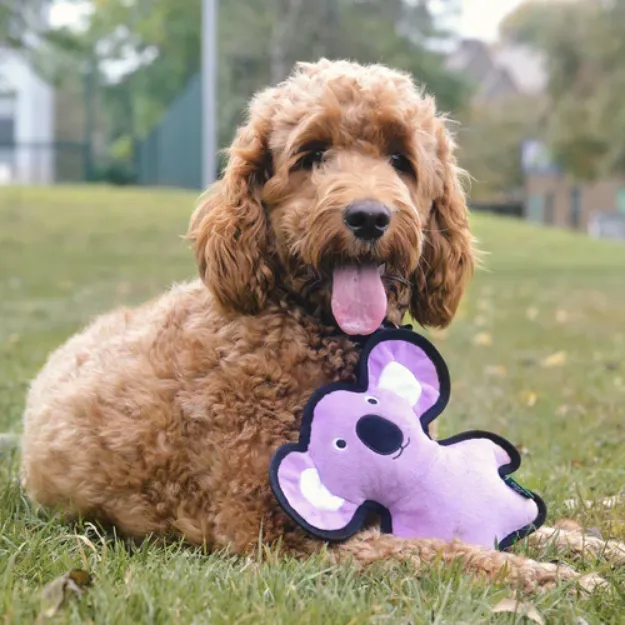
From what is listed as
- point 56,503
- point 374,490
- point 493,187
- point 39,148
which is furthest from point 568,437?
point 493,187

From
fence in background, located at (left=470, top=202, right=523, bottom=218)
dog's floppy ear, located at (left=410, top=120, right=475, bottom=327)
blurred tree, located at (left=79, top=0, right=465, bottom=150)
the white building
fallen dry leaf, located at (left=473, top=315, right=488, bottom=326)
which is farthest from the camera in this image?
fence in background, located at (left=470, top=202, right=523, bottom=218)

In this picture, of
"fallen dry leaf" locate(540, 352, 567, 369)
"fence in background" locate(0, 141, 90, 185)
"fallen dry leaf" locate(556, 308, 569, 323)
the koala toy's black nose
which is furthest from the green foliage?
the koala toy's black nose

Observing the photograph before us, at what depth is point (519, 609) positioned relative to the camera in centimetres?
263

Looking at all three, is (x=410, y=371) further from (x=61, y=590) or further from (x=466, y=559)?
(x=61, y=590)

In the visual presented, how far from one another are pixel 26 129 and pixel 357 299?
142 feet

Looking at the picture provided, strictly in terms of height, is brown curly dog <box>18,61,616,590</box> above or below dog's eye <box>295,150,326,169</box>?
below

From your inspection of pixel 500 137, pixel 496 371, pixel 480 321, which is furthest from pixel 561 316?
pixel 500 137

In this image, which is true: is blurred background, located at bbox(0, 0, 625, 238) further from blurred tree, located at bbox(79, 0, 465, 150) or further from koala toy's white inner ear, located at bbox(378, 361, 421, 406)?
koala toy's white inner ear, located at bbox(378, 361, 421, 406)

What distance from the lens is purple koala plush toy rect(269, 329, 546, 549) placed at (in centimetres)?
305

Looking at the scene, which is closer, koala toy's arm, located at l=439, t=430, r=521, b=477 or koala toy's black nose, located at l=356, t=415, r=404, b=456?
koala toy's black nose, located at l=356, t=415, r=404, b=456

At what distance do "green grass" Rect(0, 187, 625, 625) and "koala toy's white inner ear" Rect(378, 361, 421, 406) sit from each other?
644 millimetres

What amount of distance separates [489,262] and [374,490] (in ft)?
56.2

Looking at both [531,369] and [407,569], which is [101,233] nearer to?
[531,369]

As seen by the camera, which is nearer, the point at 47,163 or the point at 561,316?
the point at 561,316
